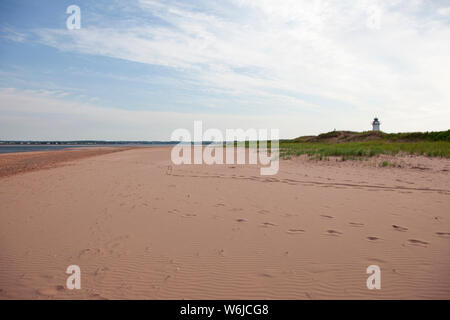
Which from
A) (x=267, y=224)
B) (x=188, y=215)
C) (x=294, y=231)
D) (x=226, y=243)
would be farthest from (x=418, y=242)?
(x=188, y=215)

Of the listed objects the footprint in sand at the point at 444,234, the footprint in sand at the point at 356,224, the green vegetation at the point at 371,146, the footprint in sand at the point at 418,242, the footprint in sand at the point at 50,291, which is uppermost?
the green vegetation at the point at 371,146

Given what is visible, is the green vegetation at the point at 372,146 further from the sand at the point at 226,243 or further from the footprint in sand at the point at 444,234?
the footprint in sand at the point at 444,234

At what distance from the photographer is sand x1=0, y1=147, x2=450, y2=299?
299 cm

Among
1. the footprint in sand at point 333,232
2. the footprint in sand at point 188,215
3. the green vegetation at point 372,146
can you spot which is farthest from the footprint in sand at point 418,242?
the green vegetation at point 372,146

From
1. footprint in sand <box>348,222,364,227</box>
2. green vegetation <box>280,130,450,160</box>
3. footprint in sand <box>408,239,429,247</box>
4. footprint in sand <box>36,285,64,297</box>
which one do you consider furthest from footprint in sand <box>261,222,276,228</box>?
green vegetation <box>280,130,450,160</box>

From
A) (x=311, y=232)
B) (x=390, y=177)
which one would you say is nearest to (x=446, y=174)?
(x=390, y=177)

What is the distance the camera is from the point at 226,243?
13.7ft

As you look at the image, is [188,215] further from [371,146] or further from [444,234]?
[371,146]

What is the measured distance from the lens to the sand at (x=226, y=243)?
9.81ft

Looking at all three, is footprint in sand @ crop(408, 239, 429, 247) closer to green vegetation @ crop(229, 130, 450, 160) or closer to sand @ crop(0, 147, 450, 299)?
sand @ crop(0, 147, 450, 299)
